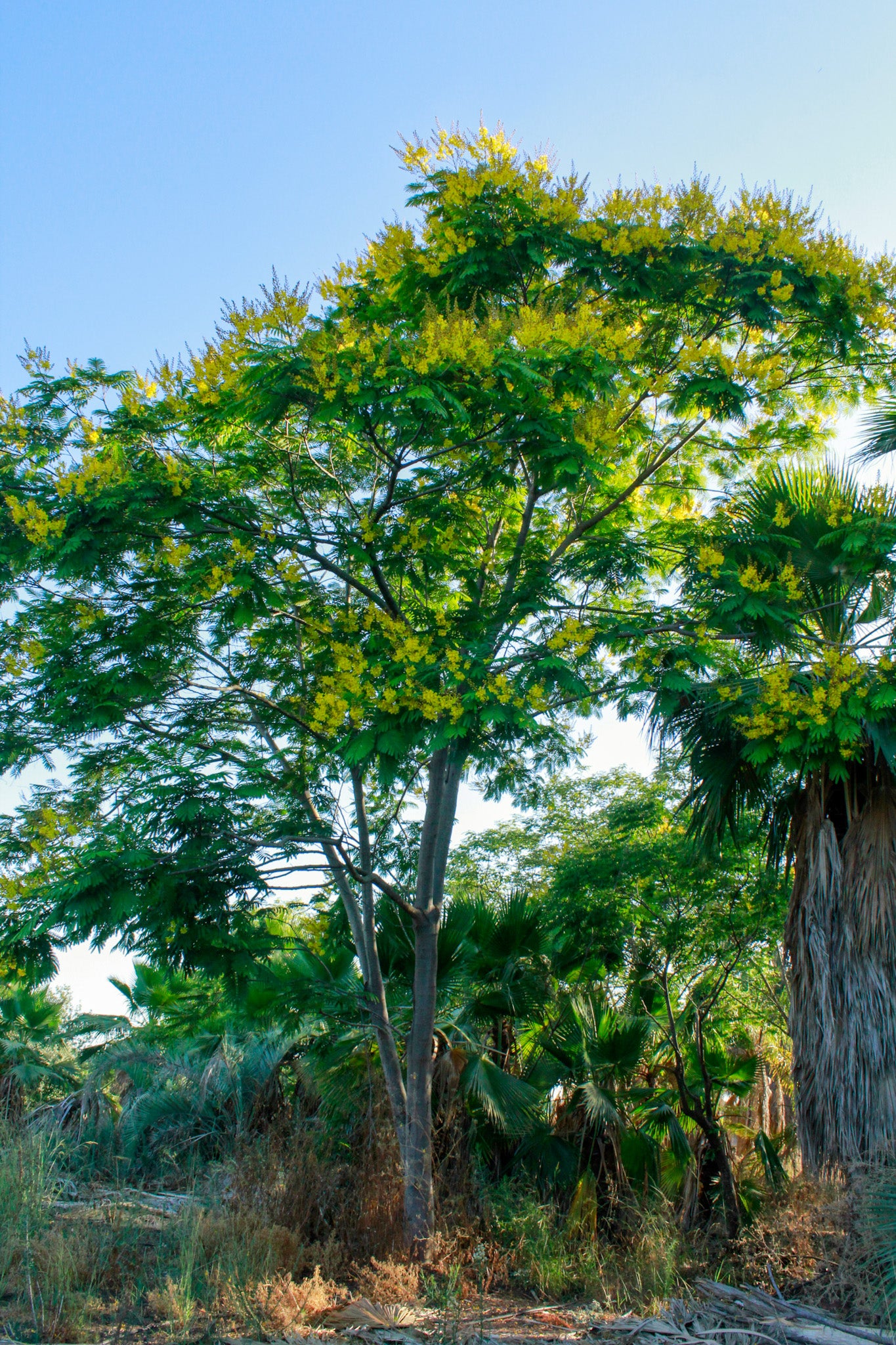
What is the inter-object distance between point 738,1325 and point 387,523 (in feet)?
19.5

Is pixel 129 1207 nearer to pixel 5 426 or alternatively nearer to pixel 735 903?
pixel 5 426

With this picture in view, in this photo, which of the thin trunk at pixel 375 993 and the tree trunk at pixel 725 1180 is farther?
the tree trunk at pixel 725 1180

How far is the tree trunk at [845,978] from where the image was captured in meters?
7.36

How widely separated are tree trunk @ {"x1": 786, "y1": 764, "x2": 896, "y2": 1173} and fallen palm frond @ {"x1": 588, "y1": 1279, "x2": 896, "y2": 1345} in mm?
1602

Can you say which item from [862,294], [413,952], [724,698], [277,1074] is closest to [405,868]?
[413,952]

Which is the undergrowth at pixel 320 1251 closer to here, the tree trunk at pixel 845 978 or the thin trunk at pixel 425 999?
the thin trunk at pixel 425 999

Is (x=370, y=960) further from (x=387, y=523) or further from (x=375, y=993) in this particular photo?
(x=387, y=523)

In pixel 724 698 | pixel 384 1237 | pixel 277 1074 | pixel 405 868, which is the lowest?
pixel 384 1237

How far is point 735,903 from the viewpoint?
37.1ft

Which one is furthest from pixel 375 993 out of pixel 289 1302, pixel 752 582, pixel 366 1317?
pixel 752 582

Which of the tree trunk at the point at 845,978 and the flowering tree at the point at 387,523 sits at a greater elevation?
the flowering tree at the point at 387,523

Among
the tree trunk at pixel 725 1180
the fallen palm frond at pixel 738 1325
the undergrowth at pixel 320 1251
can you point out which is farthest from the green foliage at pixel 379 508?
the tree trunk at pixel 725 1180

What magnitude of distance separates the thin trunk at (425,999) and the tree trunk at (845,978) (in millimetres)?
3063

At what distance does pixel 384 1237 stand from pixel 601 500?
6.63 meters
